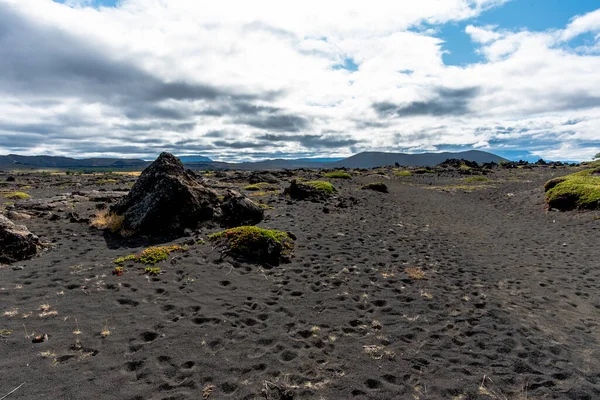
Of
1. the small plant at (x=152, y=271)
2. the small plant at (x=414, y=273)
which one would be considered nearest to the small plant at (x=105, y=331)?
the small plant at (x=152, y=271)

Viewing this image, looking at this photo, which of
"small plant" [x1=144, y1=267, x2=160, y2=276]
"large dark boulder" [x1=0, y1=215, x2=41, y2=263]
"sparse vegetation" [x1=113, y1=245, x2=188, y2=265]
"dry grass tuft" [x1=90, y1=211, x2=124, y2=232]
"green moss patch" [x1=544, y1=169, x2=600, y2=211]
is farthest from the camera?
"green moss patch" [x1=544, y1=169, x2=600, y2=211]

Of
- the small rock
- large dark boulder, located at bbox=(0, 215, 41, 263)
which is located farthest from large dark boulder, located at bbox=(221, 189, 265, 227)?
the small rock

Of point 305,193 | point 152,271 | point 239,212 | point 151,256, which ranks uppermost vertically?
point 305,193

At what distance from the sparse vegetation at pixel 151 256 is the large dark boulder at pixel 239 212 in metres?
5.39

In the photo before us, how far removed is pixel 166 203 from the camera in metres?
15.6

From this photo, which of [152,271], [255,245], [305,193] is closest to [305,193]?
[305,193]

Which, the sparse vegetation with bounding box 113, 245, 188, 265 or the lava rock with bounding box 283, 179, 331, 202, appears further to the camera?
the lava rock with bounding box 283, 179, 331, 202

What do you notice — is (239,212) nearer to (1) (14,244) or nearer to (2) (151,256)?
(2) (151,256)

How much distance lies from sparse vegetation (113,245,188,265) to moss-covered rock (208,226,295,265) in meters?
2.01

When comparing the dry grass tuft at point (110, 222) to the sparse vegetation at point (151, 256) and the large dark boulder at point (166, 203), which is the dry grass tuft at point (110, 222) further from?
the sparse vegetation at point (151, 256)

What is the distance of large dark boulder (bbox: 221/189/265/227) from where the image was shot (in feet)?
59.3

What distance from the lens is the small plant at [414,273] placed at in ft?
38.0

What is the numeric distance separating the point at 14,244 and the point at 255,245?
9.01m

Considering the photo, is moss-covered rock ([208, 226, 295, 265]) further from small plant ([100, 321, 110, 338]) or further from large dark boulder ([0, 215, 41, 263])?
large dark boulder ([0, 215, 41, 263])
